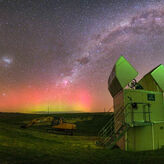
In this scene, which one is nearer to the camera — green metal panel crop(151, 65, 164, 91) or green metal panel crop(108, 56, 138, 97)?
green metal panel crop(108, 56, 138, 97)

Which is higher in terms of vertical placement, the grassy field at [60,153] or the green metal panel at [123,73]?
the green metal panel at [123,73]

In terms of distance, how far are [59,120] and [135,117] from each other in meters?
16.9

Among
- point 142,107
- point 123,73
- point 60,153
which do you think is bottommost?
point 60,153

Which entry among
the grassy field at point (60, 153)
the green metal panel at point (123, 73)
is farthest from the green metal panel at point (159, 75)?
the grassy field at point (60, 153)

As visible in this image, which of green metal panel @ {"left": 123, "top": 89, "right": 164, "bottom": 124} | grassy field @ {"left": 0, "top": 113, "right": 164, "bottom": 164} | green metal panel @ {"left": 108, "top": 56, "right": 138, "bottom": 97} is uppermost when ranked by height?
green metal panel @ {"left": 108, "top": 56, "right": 138, "bottom": 97}

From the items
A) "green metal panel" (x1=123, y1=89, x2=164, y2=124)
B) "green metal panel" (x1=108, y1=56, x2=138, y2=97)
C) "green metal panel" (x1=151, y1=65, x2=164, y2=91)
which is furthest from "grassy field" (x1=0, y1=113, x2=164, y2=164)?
"green metal panel" (x1=151, y1=65, x2=164, y2=91)

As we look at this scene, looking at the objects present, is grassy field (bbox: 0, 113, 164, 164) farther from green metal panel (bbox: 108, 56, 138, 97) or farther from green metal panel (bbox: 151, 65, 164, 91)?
green metal panel (bbox: 151, 65, 164, 91)

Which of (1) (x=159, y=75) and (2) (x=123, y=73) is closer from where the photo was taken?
(2) (x=123, y=73)

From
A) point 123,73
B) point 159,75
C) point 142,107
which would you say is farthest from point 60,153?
point 159,75

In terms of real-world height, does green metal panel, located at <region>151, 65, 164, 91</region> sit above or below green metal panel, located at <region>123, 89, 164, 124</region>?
above

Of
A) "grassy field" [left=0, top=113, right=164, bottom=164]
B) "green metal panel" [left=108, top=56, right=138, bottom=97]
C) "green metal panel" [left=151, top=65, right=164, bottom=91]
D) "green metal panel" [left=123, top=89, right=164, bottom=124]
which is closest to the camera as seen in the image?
"grassy field" [left=0, top=113, right=164, bottom=164]

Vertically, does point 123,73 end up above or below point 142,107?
above

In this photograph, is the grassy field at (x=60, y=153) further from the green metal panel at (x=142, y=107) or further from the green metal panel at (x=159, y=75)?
the green metal panel at (x=159, y=75)

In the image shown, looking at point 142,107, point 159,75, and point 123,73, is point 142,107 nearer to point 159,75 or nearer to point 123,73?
point 123,73
